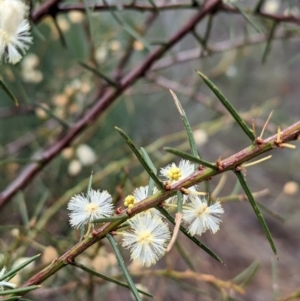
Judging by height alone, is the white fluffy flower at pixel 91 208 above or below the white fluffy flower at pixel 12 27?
below

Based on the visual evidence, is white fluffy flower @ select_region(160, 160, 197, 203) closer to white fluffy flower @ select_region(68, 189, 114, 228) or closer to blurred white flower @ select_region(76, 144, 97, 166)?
white fluffy flower @ select_region(68, 189, 114, 228)

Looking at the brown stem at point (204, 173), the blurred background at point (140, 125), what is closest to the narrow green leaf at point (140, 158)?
the brown stem at point (204, 173)

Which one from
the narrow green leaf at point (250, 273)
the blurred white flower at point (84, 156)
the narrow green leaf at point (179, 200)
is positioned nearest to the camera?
the narrow green leaf at point (179, 200)

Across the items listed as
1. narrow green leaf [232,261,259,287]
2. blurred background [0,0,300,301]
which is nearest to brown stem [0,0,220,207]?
blurred background [0,0,300,301]

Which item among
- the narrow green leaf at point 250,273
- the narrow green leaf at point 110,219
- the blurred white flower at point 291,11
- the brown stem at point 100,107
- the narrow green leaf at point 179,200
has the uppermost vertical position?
the blurred white flower at point 291,11

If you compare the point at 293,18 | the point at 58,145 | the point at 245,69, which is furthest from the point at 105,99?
the point at 245,69

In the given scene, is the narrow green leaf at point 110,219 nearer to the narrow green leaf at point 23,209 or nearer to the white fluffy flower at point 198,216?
the white fluffy flower at point 198,216

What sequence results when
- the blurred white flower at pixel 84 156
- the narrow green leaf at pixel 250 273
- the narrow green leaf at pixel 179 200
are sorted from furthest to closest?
the blurred white flower at pixel 84 156, the narrow green leaf at pixel 250 273, the narrow green leaf at pixel 179 200
